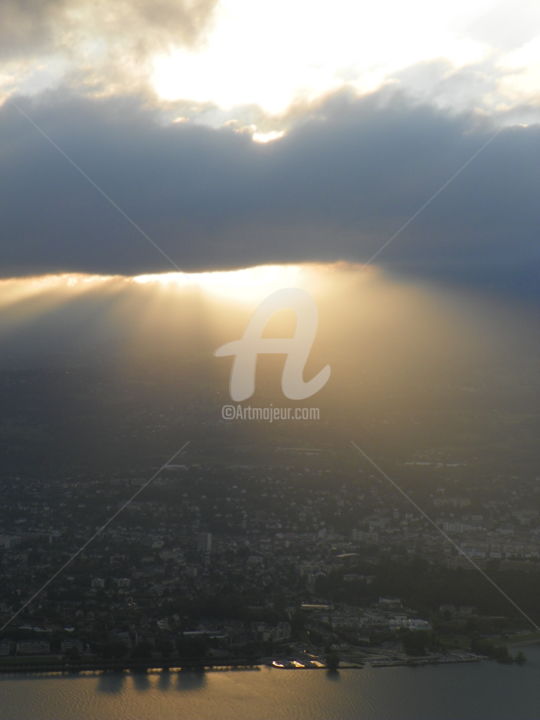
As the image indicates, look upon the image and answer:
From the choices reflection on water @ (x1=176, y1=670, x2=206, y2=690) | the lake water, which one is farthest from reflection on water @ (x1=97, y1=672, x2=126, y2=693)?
reflection on water @ (x1=176, y1=670, x2=206, y2=690)

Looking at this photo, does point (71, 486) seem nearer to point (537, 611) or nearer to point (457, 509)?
point (457, 509)

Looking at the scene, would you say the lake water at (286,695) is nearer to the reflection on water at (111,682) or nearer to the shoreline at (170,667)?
the reflection on water at (111,682)

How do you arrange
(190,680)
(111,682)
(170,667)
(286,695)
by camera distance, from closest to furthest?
(286,695) < (111,682) < (190,680) < (170,667)

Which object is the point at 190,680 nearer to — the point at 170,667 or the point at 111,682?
the point at 170,667

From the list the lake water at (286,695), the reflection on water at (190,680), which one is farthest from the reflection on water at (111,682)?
the reflection on water at (190,680)

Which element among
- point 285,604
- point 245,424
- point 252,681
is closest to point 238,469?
point 245,424

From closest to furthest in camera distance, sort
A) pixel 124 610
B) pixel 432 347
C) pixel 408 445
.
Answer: pixel 124 610 < pixel 408 445 < pixel 432 347

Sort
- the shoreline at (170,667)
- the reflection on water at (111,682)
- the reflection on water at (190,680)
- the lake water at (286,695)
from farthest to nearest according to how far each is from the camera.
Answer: the shoreline at (170,667)
the reflection on water at (190,680)
the reflection on water at (111,682)
the lake water at (286,695)

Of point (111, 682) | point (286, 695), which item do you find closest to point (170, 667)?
point (111, 682)
